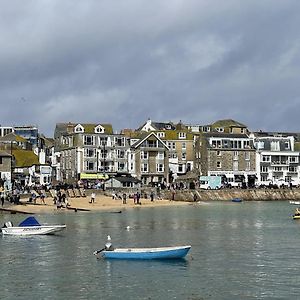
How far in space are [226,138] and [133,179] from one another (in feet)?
76.7

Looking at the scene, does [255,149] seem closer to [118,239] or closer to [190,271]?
[118,239]

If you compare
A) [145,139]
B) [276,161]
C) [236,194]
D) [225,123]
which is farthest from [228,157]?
[225,123]

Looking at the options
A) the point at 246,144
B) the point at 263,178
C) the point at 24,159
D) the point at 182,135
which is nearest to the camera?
the point at 24,159

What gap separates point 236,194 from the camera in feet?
394

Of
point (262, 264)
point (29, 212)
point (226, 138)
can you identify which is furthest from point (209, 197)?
point (262, 264)

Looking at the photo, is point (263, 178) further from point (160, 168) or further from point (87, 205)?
point (87, 205)

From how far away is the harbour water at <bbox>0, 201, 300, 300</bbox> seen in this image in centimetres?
3103

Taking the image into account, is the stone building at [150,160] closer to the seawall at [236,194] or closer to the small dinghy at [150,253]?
the seawall at [236,194]

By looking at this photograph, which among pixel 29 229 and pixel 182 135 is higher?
pixel 182 135

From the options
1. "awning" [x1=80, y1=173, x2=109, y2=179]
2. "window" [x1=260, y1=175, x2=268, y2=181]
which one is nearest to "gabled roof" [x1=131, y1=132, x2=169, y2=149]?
"awning" [x1=80, y1=173, x2=109, y2=179]

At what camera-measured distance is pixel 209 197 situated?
389 feet

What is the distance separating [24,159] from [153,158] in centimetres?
2402

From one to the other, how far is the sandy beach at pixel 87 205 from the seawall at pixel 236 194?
651 cm

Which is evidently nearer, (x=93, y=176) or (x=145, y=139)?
(x=93, y=176)
